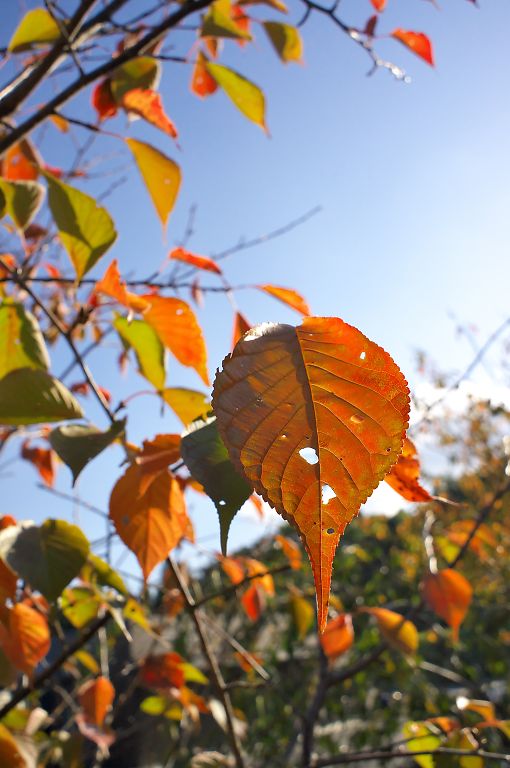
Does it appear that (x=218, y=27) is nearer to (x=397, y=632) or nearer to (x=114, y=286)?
(x=114, y=286)

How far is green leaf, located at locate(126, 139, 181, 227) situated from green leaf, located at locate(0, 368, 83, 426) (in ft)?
1.40

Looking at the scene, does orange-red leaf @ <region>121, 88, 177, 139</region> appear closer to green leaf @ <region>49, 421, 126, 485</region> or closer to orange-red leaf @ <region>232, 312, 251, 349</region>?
orange-red leaf @ <region>232, 312, 251, 349</region>

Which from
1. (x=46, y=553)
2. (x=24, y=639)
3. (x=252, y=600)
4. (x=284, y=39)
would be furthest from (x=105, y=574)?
(x=284, y=39)

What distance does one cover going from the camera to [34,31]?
99 cm

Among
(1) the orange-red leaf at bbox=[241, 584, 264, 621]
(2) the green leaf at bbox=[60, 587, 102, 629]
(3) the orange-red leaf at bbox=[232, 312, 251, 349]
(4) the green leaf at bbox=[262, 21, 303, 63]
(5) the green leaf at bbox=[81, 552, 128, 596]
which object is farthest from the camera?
(1) the orange-red leaf at bbox=[241, 584, 264, 621]

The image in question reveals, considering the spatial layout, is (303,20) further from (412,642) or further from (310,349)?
(412,642)

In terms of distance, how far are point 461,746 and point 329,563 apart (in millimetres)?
754

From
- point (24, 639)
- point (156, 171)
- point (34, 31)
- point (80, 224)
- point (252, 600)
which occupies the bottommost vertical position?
point (24, 639)

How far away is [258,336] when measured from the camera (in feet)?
1.13

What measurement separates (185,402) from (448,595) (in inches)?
35.7

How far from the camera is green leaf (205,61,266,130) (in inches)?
40.5

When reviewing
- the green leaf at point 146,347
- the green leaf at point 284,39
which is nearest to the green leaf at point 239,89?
the green leaf at point 284,39

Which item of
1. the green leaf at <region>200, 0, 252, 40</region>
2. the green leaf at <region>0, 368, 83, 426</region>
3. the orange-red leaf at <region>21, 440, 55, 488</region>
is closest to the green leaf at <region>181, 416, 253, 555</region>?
the green leaf at <region>0, 368, 83, 426</region>

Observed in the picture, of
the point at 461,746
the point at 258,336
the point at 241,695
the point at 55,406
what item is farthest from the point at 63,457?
the point at 241,695
